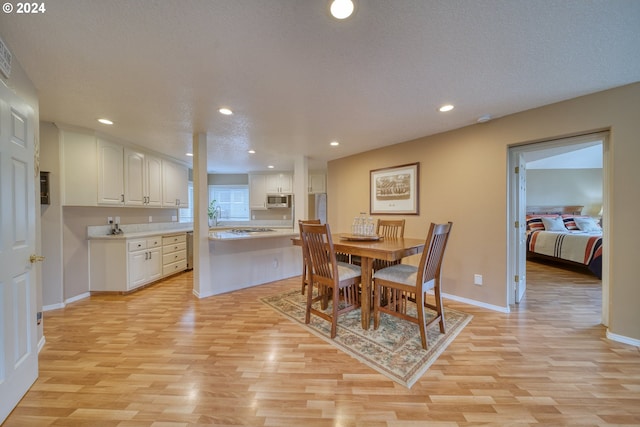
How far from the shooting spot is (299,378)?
1.58 metres

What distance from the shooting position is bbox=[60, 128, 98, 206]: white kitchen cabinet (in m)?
2.87

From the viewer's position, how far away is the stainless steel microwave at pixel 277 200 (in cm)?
580

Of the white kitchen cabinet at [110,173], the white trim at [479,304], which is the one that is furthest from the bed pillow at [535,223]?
the white kitchen cabinet at [110,173]

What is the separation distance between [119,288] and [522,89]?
206 inches

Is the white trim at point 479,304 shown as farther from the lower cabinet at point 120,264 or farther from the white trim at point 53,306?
the white trim at point 53,306

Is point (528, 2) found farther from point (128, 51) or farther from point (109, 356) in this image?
point (109, 356)

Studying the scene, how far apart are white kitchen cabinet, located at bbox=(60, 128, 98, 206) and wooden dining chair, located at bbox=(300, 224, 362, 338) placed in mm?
3035

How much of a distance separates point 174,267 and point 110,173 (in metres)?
1.80

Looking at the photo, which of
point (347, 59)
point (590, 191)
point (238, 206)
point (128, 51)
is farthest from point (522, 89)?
point (590, 191)

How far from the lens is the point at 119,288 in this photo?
3.20 meters

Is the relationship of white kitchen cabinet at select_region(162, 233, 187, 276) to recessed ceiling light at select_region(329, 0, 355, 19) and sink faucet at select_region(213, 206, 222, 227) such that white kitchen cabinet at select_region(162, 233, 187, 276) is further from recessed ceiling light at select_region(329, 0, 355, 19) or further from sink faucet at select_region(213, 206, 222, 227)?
recessed ceiling light at select_region(329, 0, 355, 19)

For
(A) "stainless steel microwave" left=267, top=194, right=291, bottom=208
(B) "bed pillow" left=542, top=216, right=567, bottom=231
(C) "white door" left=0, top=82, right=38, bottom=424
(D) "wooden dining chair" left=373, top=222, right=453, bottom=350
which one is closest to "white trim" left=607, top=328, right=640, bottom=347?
(D) "wooden dining chair" left=373, top=222, right=453, bottom=350

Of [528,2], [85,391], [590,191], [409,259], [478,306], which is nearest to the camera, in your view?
[528,2]

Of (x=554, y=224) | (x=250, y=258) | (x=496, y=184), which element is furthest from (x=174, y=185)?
(x=554, y=224)
